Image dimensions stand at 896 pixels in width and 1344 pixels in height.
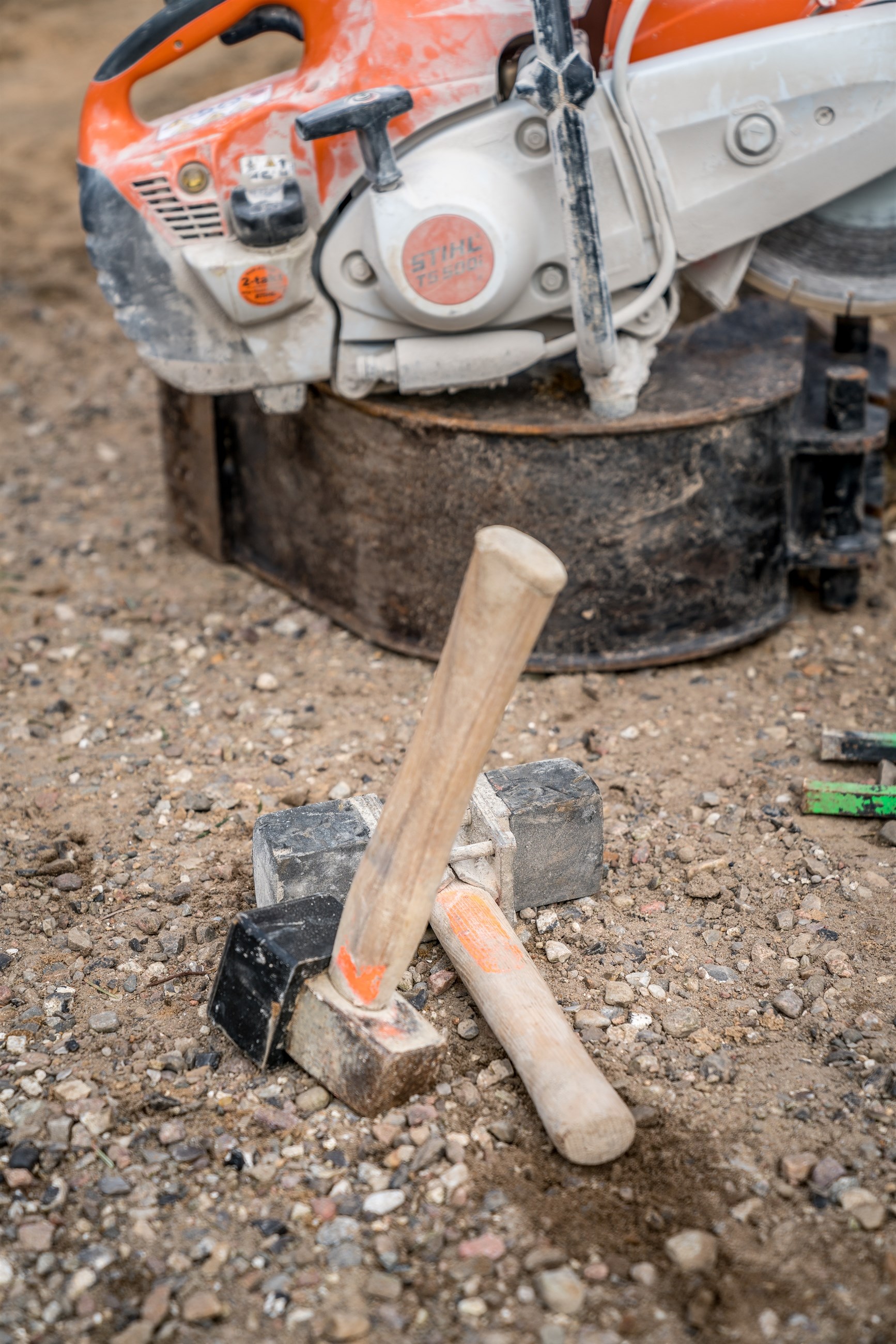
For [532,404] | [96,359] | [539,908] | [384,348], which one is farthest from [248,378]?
[96,359]

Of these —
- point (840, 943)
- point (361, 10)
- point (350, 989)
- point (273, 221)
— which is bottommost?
point (840, 943)

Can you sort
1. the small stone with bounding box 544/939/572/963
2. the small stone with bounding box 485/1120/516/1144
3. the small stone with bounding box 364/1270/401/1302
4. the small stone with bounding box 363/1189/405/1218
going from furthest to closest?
the small stone with bounding box 544/939/572/963 < the small stone with bounding box 485/1120/516/1144 < the small stone with bounding box 363/1189/405/1218 < the small stone with bounding box 364/1270/401/1302

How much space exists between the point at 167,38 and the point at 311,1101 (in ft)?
7.18

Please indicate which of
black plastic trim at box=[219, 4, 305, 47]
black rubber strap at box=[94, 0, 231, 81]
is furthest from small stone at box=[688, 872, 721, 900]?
black rubber strap at box=[94, 0, 231, 81]

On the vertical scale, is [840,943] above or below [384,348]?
below

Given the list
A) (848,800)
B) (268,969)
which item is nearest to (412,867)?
(268,969)

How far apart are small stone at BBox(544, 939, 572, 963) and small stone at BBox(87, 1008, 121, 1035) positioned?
753 mm

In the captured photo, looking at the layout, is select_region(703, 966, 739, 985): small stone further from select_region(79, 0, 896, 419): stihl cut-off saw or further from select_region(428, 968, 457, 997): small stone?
select_region(79, 0, 896, 419): stihl cut-off saw

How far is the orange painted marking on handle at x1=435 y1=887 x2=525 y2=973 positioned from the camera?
204 centimetres

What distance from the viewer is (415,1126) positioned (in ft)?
6.30

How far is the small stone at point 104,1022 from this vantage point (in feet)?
6.91

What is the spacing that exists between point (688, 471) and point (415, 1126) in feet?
5.30

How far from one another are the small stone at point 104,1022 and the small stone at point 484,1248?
72 centimetres

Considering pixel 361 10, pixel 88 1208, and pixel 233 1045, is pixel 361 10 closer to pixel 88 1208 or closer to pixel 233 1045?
pixel 233 1045
